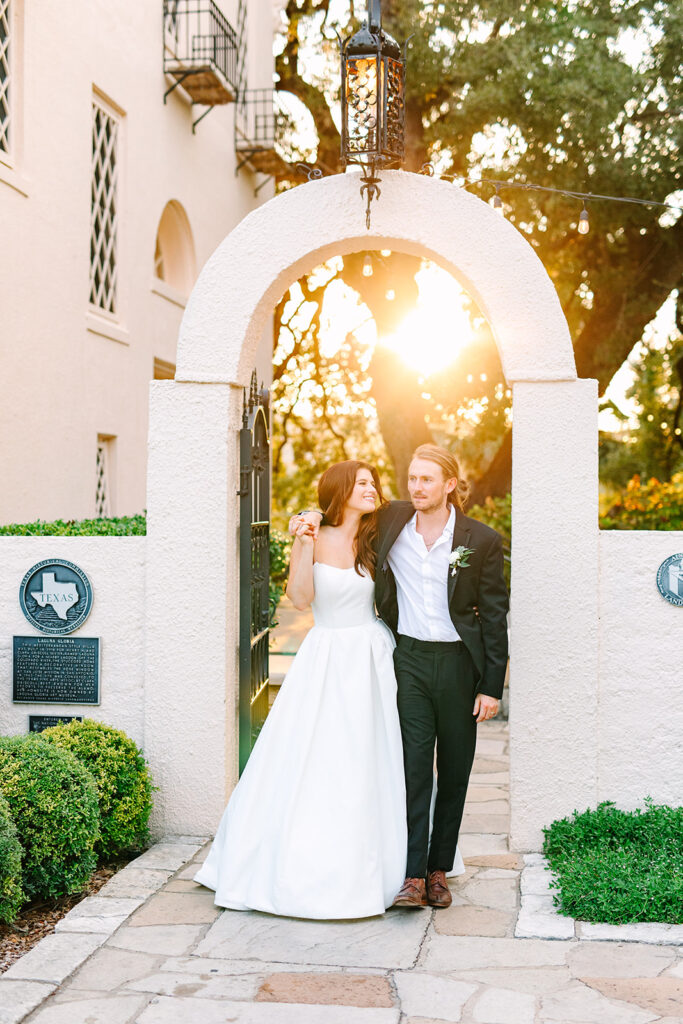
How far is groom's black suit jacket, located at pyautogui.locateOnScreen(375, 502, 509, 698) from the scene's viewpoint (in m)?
4.78

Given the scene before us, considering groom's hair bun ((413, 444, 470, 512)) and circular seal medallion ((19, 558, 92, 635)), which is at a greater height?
groom's hair bun ((413, 444, 470, 512))

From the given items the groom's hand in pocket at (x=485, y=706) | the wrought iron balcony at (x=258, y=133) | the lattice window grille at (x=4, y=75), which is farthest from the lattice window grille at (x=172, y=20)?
the groom's hand in pocket at (x=485, y=706)

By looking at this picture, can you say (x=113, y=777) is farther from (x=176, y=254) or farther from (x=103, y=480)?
(x=176, y=254)

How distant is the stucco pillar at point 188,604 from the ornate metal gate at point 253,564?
0.47ft

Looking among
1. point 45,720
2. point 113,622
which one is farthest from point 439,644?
point 45,720

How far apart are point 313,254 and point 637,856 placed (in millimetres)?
3518

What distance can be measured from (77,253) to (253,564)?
485cm

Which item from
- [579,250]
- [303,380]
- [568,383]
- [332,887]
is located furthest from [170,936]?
[303,380]

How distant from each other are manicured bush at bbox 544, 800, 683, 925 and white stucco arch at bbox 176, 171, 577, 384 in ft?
7.46

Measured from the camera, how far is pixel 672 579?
5461 millimetres

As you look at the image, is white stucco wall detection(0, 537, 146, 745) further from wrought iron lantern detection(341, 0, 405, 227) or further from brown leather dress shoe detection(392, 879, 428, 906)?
wrought iron lantern detection(341, 0, 405, 227)

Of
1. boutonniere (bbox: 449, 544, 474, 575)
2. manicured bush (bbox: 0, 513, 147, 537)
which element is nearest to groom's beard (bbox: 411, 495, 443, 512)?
boutonniere (bbox: 449, 544, 474, 575)

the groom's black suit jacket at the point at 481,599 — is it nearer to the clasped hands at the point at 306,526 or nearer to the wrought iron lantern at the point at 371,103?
the clasped hands at the point at 306,526

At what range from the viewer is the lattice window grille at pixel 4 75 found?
8438 millimetres
